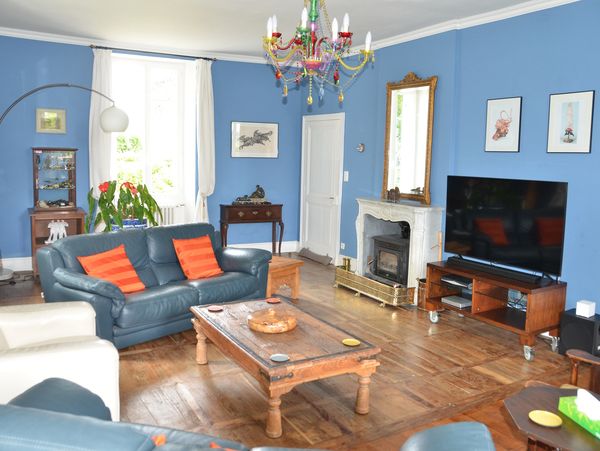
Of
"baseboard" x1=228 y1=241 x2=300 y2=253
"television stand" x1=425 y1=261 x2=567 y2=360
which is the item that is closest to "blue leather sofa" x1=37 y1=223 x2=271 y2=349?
"television stand" x1=425 y1=261 x2=567 y2=360

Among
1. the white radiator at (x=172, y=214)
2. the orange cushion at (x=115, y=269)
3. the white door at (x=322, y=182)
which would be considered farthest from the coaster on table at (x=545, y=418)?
the white radiator at (x=172, y=214)

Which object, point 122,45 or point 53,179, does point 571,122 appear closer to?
point 122,45

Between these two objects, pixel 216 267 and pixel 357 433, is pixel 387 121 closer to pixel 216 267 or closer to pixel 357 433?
pixel 216 267

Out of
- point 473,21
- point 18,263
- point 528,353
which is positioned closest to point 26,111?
point 18,263

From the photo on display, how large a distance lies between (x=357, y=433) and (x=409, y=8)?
381 centimetres

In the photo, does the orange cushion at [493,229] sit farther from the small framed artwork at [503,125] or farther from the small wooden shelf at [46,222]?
the small wooden shelf at [46,222]

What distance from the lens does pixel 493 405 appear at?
353cm

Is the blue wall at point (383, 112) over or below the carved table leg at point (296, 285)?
over

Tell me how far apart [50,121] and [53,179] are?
A: 2.32 ft

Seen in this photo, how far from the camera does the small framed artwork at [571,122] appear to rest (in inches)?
177

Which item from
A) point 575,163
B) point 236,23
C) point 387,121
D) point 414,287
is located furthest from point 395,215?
point 236,23

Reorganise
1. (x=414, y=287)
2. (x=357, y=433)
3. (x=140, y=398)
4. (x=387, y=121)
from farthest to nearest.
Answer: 1. (x=387, y=121)
2. (x=414, y=287)
3. (x=140, y=398)
4. (x=357, y=433)

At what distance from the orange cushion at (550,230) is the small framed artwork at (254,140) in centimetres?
463

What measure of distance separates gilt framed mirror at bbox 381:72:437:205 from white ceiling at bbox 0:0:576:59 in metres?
0.59
